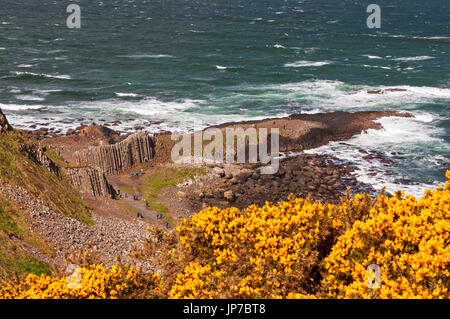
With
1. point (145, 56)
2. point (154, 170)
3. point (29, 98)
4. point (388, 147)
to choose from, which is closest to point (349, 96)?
point (388, 147)

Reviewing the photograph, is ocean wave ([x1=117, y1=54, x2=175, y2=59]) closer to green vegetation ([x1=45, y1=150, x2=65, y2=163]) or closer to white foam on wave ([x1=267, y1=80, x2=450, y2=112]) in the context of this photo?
white foam on wave ([x1=267, y1=80, x2=450, y2=112])

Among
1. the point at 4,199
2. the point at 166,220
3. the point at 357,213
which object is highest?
the point at 357,213

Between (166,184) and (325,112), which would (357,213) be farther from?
(325,112)

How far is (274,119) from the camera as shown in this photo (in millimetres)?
82938

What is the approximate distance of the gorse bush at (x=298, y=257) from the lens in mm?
17562

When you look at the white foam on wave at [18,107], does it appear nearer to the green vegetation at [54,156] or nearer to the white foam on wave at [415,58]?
the green vegetation at [54,156]

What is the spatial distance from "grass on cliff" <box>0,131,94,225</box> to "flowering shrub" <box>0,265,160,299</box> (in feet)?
73.1

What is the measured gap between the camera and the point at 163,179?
65250 mm

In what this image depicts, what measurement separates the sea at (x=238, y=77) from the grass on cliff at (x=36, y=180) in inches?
1334

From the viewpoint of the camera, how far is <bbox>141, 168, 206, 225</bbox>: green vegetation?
202 feet

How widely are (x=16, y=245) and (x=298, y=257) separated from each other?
22.0m

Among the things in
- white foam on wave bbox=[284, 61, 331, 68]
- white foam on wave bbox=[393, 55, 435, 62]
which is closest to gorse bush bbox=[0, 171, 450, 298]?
white foam on wave bbox=[284, 61, 331, 68]

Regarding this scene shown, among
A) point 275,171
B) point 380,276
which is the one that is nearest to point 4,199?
point 380,276

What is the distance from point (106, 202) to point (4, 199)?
548 inches
